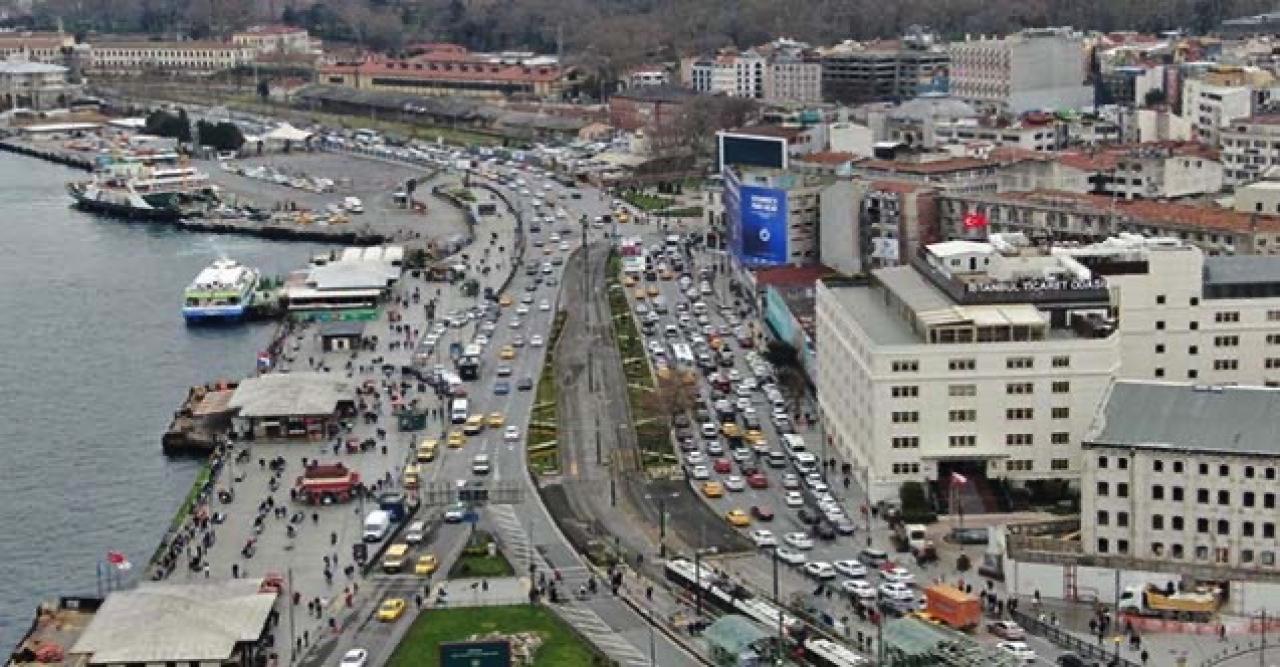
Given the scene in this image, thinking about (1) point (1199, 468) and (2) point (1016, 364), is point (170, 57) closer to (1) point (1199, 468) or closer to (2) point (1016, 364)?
(2) point (1016, 364)

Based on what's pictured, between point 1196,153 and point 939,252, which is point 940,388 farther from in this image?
point 1196,153

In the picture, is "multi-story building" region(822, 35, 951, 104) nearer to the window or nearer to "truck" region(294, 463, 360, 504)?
the window

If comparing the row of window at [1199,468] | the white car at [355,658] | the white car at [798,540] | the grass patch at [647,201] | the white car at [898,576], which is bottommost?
the white car at [355,658]

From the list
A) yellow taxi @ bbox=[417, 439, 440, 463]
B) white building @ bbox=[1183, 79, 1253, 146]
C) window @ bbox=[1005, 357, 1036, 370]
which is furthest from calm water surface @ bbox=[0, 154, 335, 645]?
white building @ bbox=[1183, 79, 1253, 146]

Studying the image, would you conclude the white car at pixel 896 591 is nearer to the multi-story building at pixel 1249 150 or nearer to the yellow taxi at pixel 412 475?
the yellow taxi at pixel 412 475

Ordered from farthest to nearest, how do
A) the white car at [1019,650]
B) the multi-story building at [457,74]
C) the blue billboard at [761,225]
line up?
Answer: the multi-story building at [457,74], the blue billboard at [761,225], the white car at [1019,650]

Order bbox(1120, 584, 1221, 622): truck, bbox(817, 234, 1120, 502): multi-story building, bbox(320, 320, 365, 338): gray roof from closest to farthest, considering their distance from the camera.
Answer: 1. bbox(1120, 584, 1221, 622): truck
2. bbox(817, 234, 1120, 502): multi-story building
3. bbox(320, 320, 365, 338): gray roof

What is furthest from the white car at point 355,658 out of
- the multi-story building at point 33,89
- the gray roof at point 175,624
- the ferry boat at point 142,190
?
the multi-story building at point 33,89

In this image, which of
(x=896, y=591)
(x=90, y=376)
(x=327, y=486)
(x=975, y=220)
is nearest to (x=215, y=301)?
(x=90, y=376)
